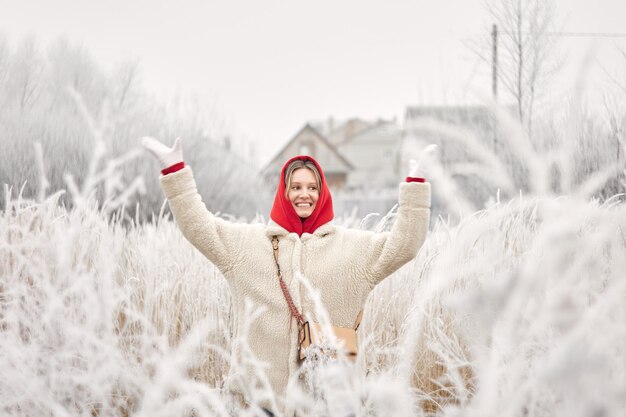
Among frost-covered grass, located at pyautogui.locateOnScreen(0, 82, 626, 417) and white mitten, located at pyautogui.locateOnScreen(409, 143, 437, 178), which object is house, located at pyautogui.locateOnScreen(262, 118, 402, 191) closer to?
frost-covered grass, located at pyautogui.locateOnScreen(0, 82, 626, 417)

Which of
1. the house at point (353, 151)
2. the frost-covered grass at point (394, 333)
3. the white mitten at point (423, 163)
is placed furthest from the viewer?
the house at point (353, 151)

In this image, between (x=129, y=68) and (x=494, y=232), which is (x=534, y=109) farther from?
(x=129, y=68)

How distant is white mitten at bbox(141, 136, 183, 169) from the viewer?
2275 millimetres

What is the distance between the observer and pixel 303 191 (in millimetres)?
2354

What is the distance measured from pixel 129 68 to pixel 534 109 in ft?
23.1

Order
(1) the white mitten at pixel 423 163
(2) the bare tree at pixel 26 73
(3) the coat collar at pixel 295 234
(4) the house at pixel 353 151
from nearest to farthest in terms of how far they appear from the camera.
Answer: (1) the white mitten at pixel 423 163 → (3) the coat collar at pixel 295 234 → (2) the bare tree at pixel 26 73 → (4) the house at pixel 353 151

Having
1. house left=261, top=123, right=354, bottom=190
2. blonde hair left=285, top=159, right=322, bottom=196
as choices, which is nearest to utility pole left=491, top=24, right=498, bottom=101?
blonde hair left=285, top=159, right=322, bottom=196

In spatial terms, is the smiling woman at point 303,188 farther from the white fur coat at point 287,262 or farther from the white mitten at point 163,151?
the white mitten at point 163,151

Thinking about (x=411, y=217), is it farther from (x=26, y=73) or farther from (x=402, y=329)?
(x=26, y=73)

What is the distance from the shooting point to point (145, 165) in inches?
347

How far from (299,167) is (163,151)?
1.61 feet

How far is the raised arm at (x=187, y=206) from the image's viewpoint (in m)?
2.29

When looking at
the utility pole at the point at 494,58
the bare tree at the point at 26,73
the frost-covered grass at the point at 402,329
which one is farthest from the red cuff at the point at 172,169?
the bare tree at the point at 26,73

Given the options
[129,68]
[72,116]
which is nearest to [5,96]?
[72,116]
